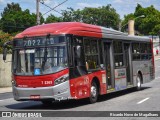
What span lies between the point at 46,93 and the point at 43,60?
1127 millimetres

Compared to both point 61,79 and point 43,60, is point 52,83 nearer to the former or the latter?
point 61,79

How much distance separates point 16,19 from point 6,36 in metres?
71.5

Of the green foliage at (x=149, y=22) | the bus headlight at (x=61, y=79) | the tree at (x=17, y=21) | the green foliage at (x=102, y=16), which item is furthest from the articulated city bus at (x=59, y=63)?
the green foliage at (x=149, y=22)

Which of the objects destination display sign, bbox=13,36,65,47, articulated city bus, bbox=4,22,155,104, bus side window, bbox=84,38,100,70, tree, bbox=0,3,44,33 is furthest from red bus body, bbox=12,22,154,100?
tree, bbox=0,3,44,33

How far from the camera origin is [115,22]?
326 feet

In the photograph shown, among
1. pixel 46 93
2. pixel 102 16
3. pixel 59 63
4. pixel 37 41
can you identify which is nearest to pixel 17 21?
pixel 102 16

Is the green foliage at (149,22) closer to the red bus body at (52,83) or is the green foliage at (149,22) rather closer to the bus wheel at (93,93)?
the bus wheel at (93,93)

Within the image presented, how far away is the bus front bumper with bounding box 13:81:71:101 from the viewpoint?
44.2 ft

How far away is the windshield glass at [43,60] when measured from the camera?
45.0ft

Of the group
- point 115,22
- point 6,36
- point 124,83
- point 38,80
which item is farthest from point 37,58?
point 115,22

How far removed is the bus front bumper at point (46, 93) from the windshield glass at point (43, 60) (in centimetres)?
55

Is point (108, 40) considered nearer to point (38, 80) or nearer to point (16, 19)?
point (38, 80)

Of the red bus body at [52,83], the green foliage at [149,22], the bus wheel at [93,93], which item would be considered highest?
the green foliage at [149,22]

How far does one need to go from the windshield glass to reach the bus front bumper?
55cm
